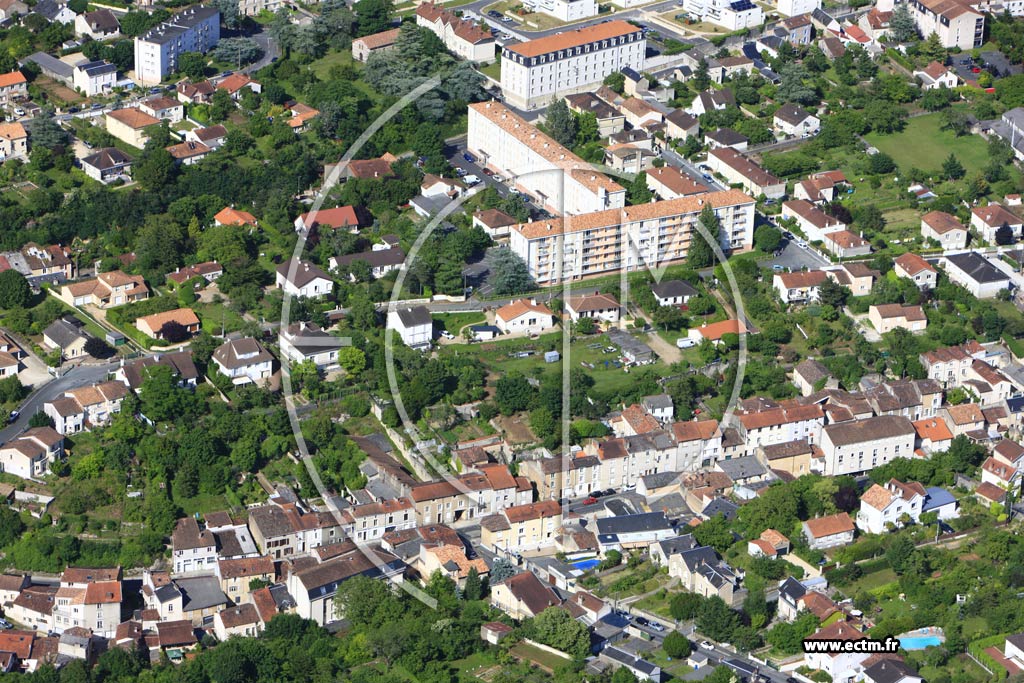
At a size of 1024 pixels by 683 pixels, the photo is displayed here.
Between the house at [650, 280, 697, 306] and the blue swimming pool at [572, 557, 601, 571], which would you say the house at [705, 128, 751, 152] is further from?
the blue swimming pool at [572, 557, 601, 571]

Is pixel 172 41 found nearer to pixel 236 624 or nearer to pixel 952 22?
pixel 952 22

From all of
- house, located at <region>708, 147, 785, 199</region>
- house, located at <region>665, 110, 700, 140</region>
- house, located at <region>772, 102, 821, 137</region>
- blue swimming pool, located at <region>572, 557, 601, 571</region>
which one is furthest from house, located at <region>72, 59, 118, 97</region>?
blue swimming pool, located at <region>572, 557, 601, 571</region>

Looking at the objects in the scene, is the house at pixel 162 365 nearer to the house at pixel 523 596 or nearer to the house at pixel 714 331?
the house at pixel 523 596

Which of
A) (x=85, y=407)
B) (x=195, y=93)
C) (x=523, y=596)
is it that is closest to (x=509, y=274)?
(x=85, y=407)

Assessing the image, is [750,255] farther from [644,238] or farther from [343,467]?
[343,467]

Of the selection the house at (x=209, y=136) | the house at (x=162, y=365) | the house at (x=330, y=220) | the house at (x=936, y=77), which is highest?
the house at (x=162, y=365)

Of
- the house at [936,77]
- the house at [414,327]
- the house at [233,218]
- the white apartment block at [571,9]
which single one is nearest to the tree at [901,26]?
the house at [936,77]
